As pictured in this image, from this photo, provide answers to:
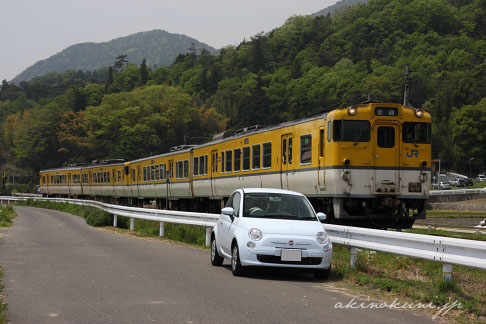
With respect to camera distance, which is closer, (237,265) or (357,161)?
(237,265)

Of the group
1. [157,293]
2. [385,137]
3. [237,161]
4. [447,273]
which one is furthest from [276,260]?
[237,161]

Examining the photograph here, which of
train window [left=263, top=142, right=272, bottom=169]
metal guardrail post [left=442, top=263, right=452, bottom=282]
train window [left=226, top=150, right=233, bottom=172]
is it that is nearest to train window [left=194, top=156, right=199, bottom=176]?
train window [left=226, top=150, right=233, bottom=172]

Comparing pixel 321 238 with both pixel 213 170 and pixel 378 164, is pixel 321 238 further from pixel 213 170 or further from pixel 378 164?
pixel 213 170

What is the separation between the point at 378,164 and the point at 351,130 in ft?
3.81

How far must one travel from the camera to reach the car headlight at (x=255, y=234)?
10.9m

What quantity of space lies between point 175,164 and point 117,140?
9288 cm

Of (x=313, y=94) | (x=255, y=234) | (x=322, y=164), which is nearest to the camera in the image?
(x=255, y=234)

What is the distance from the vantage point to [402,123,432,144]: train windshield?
18123 millimetres

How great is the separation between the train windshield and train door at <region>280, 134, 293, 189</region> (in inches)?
135

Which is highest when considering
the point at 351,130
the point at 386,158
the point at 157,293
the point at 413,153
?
the point at 351,130

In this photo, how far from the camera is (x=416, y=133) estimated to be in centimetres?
1828

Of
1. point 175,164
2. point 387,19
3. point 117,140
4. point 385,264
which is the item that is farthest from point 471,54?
point 385,264

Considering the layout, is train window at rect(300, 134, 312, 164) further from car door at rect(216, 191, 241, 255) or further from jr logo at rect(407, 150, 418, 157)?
car door at rect(216, 191, 241, 255)

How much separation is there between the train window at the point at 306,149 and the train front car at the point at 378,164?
1212 millimetres
